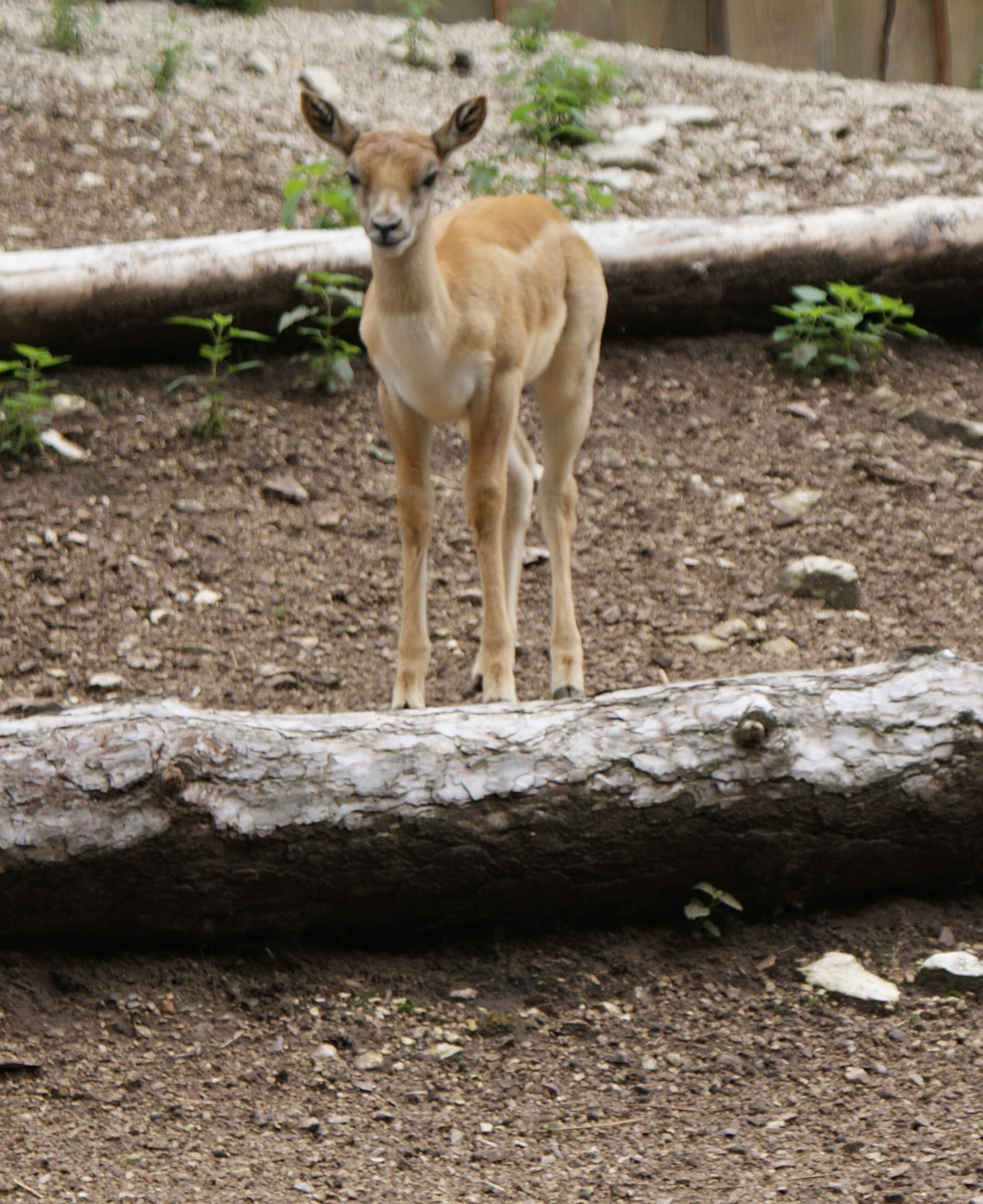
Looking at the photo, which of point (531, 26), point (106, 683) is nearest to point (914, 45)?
point (531, 26)

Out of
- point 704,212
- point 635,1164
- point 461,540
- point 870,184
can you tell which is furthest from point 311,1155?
point 870,184

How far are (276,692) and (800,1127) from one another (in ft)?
8.89

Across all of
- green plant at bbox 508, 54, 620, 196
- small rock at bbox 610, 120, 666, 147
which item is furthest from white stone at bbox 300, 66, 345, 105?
small rock at bbox 610, 120, 666, 147

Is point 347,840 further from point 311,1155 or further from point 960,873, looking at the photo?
point 960,873

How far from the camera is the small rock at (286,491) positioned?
21.0ft

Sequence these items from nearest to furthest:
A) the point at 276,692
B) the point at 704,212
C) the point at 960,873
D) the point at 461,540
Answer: the point at 960,873
the point at 276,692
the point at 461,540
the point at 704,212

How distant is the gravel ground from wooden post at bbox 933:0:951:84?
0.28m

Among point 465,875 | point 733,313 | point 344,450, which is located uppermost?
point 733,313

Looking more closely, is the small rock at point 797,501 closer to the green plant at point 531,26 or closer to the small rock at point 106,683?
the small rock at point 106,683

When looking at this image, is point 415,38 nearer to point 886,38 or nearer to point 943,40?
point 886,38

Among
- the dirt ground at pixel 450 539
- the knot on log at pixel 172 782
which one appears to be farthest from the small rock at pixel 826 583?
the knot on log at pixel 172 782

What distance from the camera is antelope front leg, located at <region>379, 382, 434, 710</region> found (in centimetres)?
482

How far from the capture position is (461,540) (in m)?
6.41

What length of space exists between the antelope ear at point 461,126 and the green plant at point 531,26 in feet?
19.0
